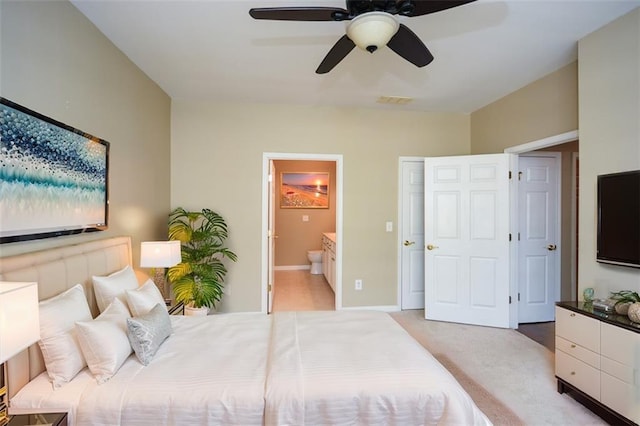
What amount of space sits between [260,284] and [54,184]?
2.48 m

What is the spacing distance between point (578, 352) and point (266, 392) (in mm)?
2145

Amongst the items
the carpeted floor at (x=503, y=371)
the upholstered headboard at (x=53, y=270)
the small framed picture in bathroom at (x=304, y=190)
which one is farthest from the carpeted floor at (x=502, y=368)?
the small framed picture in bathroom at (x=304, y=190)

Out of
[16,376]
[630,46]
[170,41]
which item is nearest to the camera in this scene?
[16,376]

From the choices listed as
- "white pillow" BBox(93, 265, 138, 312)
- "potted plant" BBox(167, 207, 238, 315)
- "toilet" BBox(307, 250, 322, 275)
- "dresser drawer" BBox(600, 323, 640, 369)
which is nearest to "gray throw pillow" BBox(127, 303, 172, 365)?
"white pillow" BBox(93, 265, 138, 312)

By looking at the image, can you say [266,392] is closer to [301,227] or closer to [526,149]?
[526,149]

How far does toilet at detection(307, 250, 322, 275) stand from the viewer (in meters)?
6.42

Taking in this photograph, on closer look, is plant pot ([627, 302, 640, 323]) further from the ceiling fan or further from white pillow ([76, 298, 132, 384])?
white pillow ([76, 298, 132, 384])

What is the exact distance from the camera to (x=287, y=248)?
6.94 meters

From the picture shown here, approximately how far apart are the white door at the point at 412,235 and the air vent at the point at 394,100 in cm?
78

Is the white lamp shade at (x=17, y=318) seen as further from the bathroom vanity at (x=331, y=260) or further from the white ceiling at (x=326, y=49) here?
the bathroom vanity at (x=331, y=260)

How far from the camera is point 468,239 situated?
371 centimetres

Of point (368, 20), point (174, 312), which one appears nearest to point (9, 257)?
point (174, 312)

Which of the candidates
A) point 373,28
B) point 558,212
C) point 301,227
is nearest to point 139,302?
point 373,28

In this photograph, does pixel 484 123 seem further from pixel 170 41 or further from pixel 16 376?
pixel 16 376
